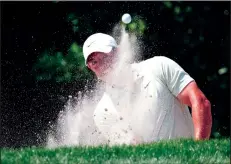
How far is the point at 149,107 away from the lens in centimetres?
661

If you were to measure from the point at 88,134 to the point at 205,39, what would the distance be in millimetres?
4575

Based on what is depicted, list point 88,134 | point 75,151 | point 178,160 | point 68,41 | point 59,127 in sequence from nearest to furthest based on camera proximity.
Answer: point 178,160, point 75,151, point 88,134, point 59,127, point 68,41

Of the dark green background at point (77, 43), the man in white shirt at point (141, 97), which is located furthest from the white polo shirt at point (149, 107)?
the dark green background at point (77, 43)

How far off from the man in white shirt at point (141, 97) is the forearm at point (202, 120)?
0.07 meters

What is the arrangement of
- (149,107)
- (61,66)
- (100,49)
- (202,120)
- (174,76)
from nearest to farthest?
(202,120) → (174,76) → (149,107) → (100,49) → (61,66)

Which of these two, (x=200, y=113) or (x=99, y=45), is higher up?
(x=99, y=45)

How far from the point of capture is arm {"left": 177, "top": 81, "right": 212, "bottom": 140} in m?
6.05

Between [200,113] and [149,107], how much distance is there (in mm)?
597

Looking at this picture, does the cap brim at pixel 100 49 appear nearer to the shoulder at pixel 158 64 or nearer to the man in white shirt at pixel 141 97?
the man in white shirt at pixel 141 97

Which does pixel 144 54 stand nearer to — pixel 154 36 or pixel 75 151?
pixel 154 36

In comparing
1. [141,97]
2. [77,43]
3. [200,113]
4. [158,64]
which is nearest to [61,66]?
[77,43]

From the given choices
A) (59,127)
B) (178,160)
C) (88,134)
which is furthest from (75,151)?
(59,127)

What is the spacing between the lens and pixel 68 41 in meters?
11.0

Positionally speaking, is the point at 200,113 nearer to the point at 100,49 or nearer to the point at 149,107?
the point at 149,107
